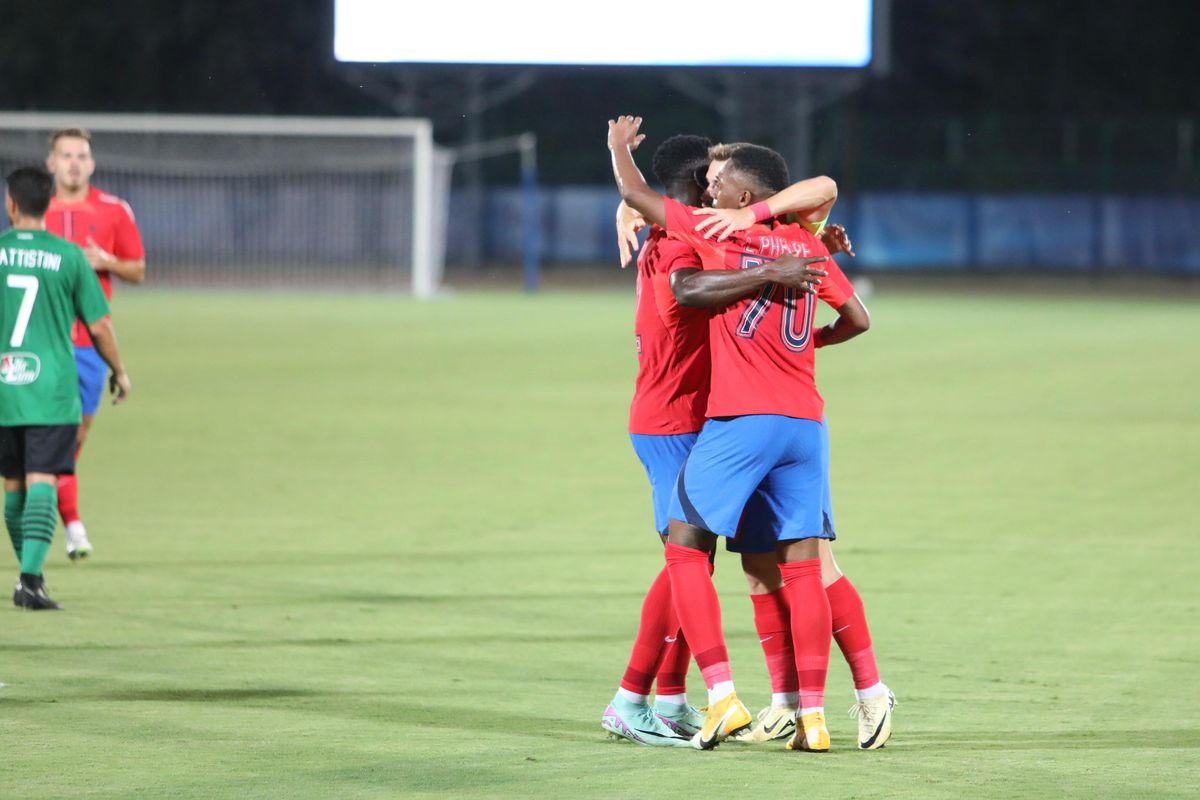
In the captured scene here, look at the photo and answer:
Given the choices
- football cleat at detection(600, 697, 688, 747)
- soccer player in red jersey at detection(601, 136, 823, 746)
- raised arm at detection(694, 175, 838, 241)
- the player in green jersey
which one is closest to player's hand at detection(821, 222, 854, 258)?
raised arm at detection(694, 175, 838, 241)

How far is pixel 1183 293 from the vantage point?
4162 cm

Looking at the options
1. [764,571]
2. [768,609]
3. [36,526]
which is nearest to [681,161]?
[764,571]

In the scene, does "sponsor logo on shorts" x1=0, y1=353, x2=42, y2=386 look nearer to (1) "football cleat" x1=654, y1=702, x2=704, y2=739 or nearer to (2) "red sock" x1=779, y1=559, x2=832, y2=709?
(1) "football cleat" x1=654, y1=702, x2=704, y2=739

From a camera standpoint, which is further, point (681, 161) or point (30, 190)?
point (30, 190)

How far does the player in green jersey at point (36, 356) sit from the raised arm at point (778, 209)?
3310mm

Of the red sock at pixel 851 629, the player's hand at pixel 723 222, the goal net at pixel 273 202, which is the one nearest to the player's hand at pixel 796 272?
the player's hand at pixel 723 222

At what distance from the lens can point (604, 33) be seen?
373 inches

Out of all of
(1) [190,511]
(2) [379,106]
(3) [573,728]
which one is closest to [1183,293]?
(2) [379,106]

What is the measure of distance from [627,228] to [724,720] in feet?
5.31

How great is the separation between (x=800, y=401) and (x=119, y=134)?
36175 mm

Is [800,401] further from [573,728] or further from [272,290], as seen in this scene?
[272,290]

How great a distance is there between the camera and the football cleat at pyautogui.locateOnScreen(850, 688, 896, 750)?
5523 millimetres

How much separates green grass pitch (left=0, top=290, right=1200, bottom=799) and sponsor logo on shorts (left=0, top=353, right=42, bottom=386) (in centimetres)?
98

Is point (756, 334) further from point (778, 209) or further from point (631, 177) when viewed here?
point (631, 177)
